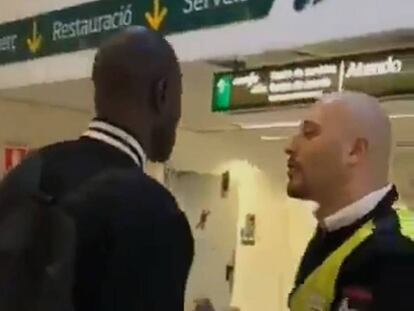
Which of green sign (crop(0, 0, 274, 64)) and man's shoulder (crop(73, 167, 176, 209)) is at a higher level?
green sign (crop(0, 0, 274, 64))

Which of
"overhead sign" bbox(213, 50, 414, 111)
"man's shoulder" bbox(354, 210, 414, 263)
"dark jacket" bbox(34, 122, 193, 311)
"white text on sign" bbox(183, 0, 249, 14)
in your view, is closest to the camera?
"dark jacket" bbox(34, 122, 193, 311)

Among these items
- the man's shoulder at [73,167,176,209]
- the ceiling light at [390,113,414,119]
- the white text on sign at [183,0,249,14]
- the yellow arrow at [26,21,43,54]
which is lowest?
the man's shoulder at [73,167,176,209]

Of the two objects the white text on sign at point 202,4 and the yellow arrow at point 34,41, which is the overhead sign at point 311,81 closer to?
the white text on sign at point 202,4

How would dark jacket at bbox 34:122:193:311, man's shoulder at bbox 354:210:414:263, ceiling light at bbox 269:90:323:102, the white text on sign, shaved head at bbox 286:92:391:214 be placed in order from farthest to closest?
the white text on sign → ceiling light at bbox 269:90:323:102 → shaved head at bbox 286:92:391:214 → man's shoulder at bbox 354:210:414:263 → dark jacket at bbox 34:122:193:311

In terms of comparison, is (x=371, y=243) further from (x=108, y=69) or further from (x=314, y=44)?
(x=314, y=44)

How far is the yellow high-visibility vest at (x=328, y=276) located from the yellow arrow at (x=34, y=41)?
4.21 meters

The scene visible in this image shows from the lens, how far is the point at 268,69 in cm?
473

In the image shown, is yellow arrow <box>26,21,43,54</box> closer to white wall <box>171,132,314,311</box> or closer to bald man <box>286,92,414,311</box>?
white wall <box>171,132,314,311</box>

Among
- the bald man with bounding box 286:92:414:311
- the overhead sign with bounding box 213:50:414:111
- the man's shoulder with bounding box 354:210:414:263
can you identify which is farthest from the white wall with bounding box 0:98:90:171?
the man's shoulder with bounding box 354:210:414:263

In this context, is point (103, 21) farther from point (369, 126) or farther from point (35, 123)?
point (369, 126)

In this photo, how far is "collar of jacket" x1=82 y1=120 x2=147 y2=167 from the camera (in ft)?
6.20

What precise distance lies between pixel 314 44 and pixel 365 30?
0.33m

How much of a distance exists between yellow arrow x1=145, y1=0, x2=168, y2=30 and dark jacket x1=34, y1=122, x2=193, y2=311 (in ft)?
10.7

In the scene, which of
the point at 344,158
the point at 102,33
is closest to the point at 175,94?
the point at 344,158
